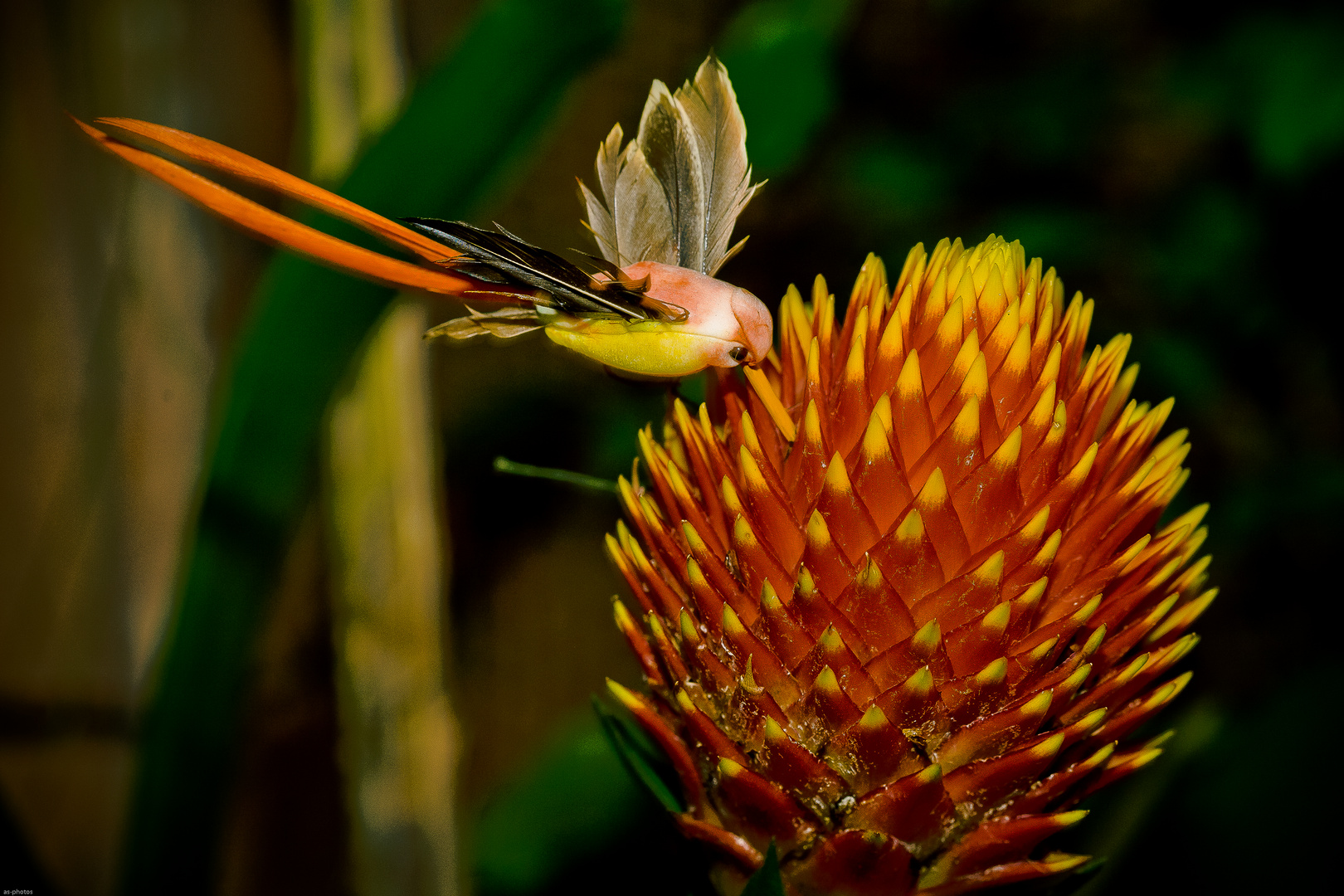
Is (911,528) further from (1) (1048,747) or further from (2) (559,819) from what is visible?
(2) (559,819)

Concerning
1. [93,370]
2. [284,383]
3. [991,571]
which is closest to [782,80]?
[284,383]

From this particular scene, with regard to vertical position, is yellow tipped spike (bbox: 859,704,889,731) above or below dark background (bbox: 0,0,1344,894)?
below

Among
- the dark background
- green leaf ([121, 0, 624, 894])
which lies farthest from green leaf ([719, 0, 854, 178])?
green leaf ([121, 0, 624, 894])

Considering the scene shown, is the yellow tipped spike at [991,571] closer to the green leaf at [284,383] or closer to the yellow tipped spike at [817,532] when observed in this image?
the yellow tipped spike at [817,532]

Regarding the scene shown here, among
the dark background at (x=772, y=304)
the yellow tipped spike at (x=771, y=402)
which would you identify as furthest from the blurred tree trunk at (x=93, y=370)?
the yellow tipped spike at (x=771, y=402)

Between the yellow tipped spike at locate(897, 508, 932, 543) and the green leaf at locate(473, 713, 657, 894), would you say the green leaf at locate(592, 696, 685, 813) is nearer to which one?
the yellow tipped spike at locate(897, 508, 932, 543)
